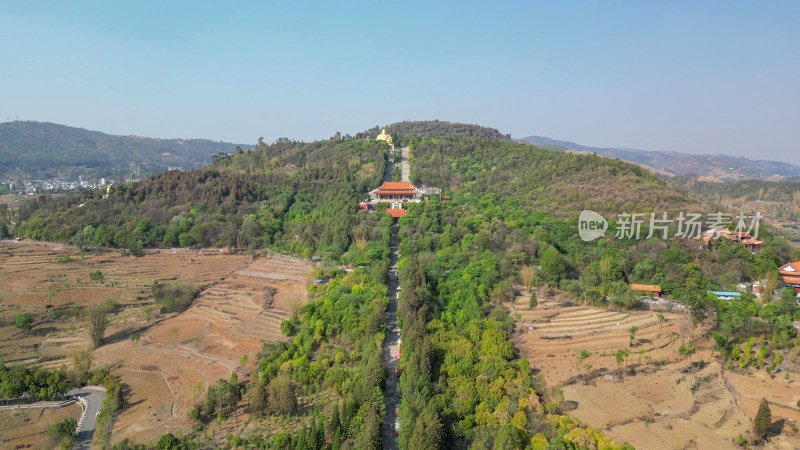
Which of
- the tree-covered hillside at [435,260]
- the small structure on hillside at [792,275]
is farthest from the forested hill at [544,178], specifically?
the small structure on hillside at [792,275]

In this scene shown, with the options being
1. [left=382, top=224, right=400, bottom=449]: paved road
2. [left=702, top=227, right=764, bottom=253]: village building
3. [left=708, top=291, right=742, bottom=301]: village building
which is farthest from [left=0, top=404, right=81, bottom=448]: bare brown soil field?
[left=702, top=227, right=764, bottom=253]: village building

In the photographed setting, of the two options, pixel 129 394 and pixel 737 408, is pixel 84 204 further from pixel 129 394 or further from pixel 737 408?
pixel 737 408

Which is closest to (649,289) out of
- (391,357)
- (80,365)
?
(391,357)

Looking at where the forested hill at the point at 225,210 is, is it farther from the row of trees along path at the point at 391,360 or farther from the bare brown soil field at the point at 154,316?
the row of trees along path at the point at 391,360

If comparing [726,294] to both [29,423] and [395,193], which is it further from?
[29,423]

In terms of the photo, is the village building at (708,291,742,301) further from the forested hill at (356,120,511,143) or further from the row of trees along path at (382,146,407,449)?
the forested hill at (356,120,511,143)

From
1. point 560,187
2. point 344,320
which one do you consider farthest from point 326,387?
point 560,187

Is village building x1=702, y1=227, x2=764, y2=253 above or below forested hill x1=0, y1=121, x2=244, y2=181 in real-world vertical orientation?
below
